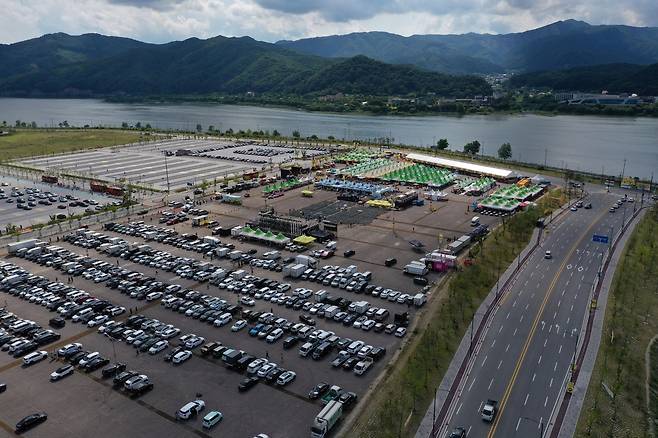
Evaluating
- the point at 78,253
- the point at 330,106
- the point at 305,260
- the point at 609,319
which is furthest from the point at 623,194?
the point at 330,106

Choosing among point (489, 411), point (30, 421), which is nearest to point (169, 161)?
point (30, 421)

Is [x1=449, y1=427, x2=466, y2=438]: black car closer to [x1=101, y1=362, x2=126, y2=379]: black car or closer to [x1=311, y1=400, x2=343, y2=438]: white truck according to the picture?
[x1=311, y1=400, x2=343, y2=438]: white truck

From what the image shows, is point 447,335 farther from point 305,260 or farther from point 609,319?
point 305,260

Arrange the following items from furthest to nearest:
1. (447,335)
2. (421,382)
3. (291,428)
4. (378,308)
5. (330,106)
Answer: (330,106)
(378,308)
(447,335)
(421,382)
(291,428)

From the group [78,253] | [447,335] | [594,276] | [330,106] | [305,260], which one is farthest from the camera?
[330,106]

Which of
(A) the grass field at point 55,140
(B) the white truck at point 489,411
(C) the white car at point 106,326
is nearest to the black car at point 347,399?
(B) the white truck at point 489,411

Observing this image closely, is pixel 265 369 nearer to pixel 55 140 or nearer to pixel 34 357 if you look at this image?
pixel 34 357

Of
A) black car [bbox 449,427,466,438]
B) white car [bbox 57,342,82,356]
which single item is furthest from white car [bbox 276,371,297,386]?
white car [bbox 57,342,82,356]
